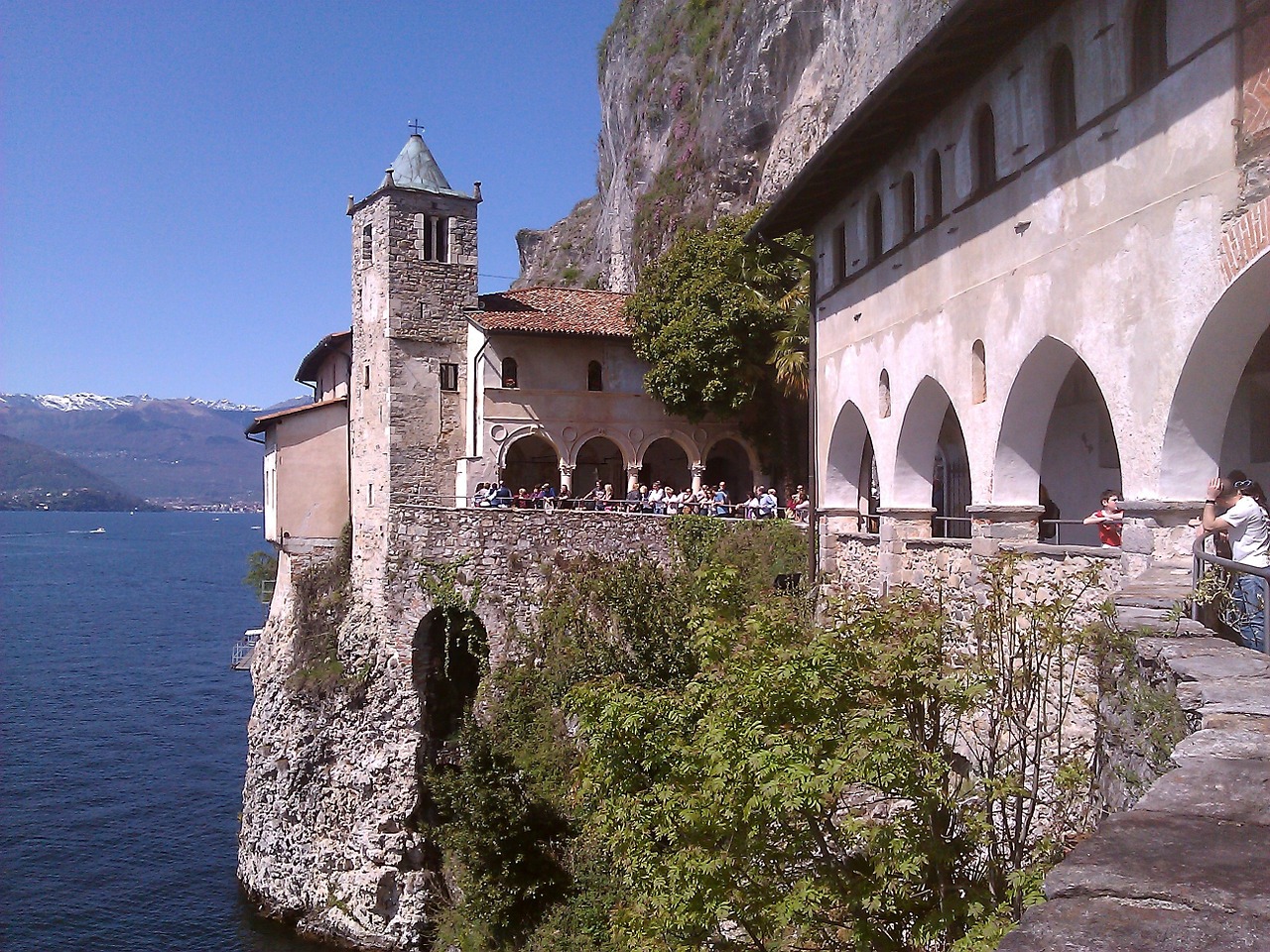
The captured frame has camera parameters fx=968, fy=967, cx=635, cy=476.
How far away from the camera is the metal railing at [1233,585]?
21.4ft

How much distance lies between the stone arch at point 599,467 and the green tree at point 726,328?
623cm

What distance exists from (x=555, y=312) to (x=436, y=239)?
504cm

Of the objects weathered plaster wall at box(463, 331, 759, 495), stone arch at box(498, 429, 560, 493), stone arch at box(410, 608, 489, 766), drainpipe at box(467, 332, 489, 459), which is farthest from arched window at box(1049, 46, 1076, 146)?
stone arch at box(498, 429, 560, 493)

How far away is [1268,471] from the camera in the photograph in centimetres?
1400

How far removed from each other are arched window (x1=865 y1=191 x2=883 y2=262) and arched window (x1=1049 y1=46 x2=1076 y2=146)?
226 inches

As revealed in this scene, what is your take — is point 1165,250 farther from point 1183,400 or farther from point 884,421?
point 884,421

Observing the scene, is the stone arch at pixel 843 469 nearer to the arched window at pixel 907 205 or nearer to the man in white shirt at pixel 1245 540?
the arched window at pixel 907 205

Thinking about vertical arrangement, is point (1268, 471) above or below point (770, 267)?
below

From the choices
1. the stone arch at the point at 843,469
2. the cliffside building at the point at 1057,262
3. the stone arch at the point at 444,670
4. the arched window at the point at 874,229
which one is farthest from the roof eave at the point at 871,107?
the stone arch at the point at 444,670

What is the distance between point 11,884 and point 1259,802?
35.0 meters

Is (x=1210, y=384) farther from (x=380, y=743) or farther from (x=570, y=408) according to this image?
(x=570, y=408)

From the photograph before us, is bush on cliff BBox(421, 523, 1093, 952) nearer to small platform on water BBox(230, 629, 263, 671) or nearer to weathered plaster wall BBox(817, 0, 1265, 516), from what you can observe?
weathered plaster wall BBox(817, 0, 1265, 516)

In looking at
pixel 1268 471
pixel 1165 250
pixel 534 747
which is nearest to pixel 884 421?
pixel 1268 471

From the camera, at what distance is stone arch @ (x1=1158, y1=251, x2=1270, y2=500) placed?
893 centimetres
